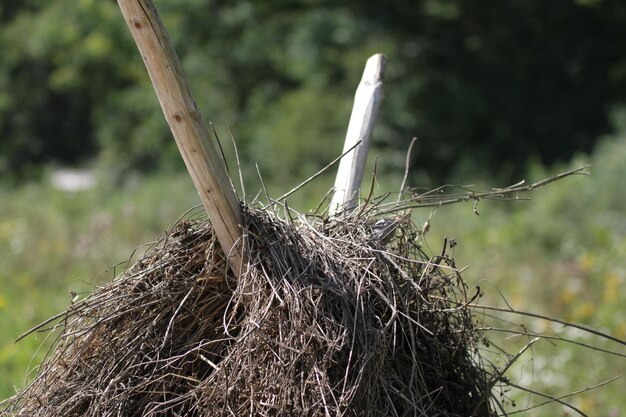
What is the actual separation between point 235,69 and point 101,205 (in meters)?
6.77

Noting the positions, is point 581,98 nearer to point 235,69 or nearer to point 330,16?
point 330,16

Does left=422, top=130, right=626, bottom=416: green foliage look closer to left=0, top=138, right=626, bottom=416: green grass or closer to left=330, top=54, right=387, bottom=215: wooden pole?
left=0, top=138, right=626, bottom=416: green grass

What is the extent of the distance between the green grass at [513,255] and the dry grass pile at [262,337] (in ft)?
6.45

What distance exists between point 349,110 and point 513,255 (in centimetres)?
816

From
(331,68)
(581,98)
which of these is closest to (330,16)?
(331,68)

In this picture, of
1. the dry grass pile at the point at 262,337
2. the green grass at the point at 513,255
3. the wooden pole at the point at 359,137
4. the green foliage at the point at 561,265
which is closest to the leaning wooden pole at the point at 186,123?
the dry grass pile at the point at 262,337

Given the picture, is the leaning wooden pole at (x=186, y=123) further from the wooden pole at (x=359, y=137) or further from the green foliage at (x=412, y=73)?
the green foliage at (x=412, y=73)

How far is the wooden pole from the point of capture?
2834 millimetres

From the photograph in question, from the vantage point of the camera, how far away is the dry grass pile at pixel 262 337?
2.19 meters

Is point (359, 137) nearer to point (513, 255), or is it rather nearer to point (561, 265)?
point (561, 265)

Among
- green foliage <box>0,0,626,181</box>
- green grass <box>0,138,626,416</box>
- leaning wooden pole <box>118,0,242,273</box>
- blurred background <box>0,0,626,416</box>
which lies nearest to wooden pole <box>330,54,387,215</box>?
leaning wooden pole <box>118,0,242,273</box>

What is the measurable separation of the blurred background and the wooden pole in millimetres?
6044

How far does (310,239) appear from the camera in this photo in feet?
7.89

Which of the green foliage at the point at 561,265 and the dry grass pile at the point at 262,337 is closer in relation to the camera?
the dry grass pile at the point at 262,337
